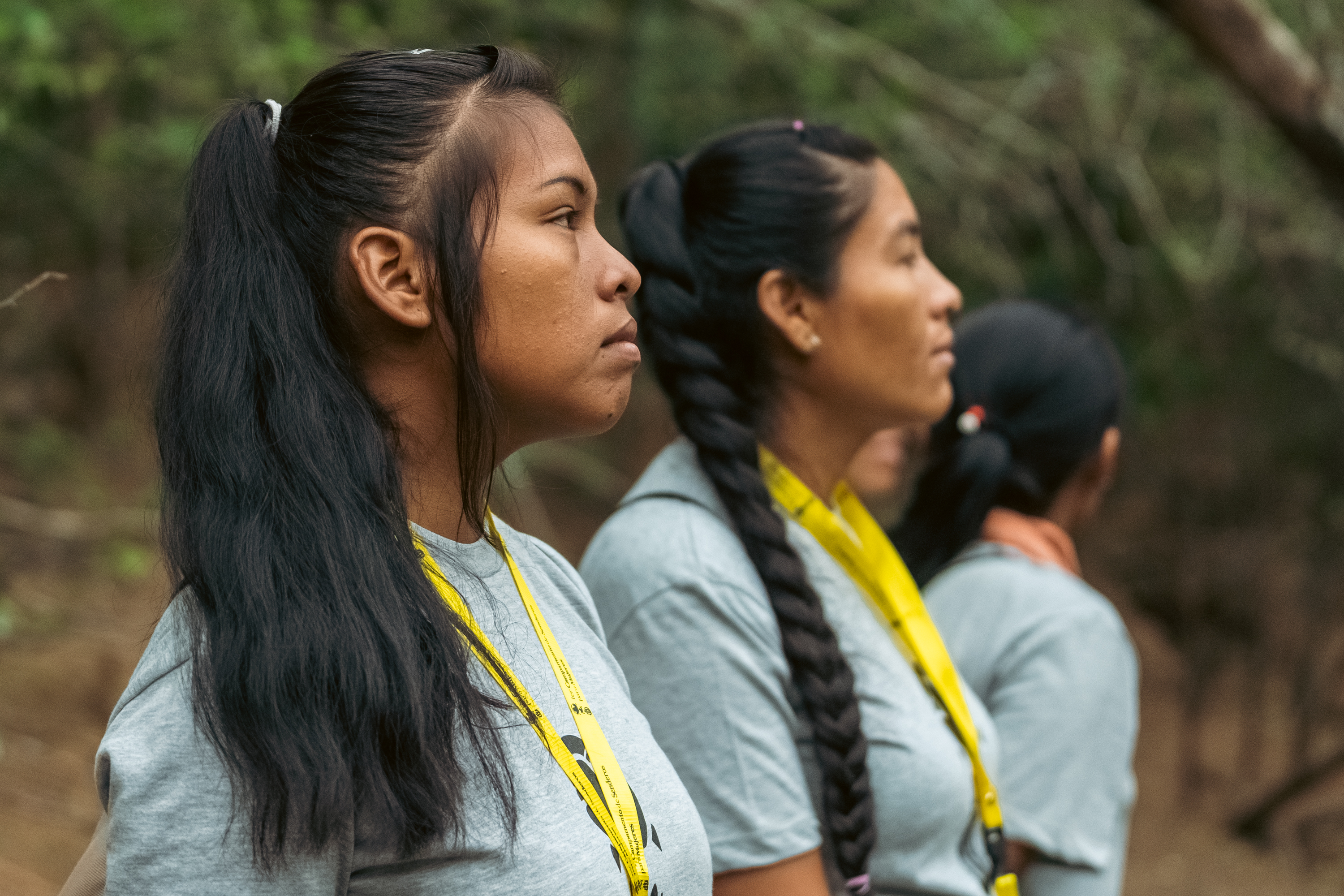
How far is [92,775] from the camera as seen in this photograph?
3629 mm

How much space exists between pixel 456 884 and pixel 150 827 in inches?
11.0

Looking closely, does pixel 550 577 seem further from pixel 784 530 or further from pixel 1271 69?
pixel 1271 69

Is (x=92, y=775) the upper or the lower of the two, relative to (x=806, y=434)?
lower

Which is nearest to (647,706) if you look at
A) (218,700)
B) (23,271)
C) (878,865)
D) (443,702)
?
(878,865)

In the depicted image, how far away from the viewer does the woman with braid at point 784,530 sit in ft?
5.75

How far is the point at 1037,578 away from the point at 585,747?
1.49 m

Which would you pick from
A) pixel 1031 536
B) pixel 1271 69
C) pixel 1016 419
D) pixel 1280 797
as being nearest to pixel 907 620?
pixel 1031 536

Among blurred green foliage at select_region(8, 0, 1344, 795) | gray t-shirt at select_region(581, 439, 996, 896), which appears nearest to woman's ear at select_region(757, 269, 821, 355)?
gray t-shirt at select_region(581, 439, 996, 896)

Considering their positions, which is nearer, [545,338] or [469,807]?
[469,807]

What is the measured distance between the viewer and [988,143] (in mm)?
6160

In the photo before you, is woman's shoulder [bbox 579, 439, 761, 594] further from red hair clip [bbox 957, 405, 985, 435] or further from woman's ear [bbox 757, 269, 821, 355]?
red hair clip [bbox 957, 405, 985, 435]

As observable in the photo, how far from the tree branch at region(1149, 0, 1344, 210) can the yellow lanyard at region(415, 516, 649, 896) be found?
3.67 m

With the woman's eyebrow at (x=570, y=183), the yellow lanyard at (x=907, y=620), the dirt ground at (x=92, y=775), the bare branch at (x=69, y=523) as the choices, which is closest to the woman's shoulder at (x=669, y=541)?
the yellow lanyard at (x=907, y=620)

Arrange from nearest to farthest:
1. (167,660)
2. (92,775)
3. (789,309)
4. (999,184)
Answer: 1. (167,660)
2. (789,309)
3. (92,775)
4. (999,184)
